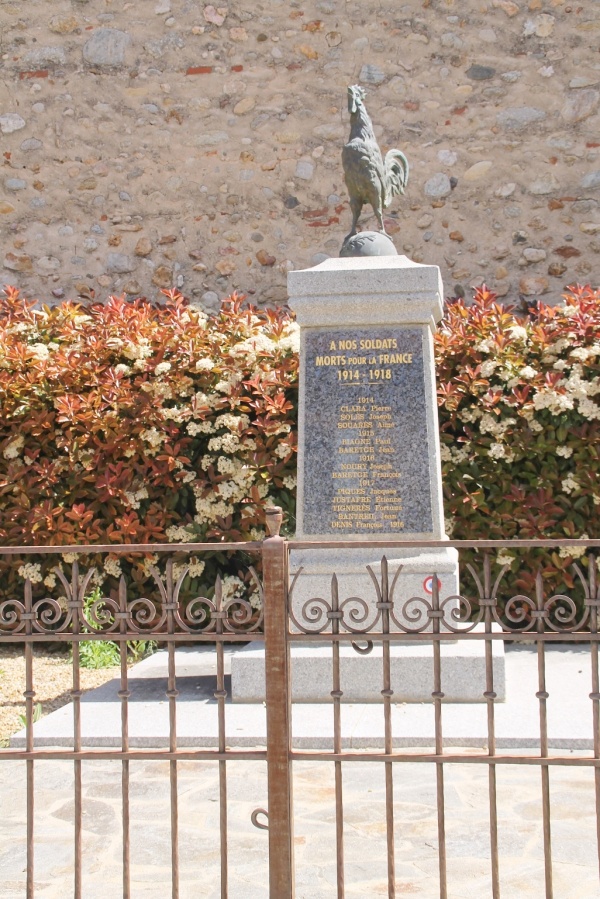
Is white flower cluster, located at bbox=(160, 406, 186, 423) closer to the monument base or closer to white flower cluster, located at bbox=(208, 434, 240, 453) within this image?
white flower cluster, located at bbox=(208, 434, 240, 453)

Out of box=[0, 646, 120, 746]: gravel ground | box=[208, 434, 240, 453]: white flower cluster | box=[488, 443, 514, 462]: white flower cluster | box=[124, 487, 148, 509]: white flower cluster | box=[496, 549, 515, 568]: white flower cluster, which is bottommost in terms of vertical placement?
box=[0, 646, 120, 746]: gravel ground

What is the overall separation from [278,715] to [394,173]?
12.8 feet

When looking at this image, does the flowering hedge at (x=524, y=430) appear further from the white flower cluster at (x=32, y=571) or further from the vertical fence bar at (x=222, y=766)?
the vertical fence bar at (x=222, y=766)

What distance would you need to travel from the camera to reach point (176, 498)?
20.7ft

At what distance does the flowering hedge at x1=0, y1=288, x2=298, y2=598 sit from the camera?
6.20m

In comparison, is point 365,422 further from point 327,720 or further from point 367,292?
point 327,720

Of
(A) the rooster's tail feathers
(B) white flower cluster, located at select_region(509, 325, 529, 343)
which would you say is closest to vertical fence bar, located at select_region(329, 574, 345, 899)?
(A) the rooster's tail feathers

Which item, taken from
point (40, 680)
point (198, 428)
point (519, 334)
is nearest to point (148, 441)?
point (198, 428)

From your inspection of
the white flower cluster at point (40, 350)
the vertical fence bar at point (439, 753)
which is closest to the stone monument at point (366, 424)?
the white flower cluster at point (40, 350)

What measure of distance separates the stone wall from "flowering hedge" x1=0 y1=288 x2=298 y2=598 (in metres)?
2.61

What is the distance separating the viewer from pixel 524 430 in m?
6.08

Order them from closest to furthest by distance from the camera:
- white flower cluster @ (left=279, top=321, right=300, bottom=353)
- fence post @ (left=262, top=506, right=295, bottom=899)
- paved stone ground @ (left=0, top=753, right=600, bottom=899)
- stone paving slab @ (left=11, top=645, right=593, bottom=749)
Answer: fence post @ (left=262, top=506, right=295, bottom=899) → paved stone ground @ (left=0, top=753, right=600, bottom=899) → stone paving slab @ (left=11, top=645, right=593, bottom=749) → white flower cluster @ (left=279, top=321, right=300, bottom=353)

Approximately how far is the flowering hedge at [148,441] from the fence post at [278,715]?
3.56 metres

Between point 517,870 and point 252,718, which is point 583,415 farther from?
point 517,870
